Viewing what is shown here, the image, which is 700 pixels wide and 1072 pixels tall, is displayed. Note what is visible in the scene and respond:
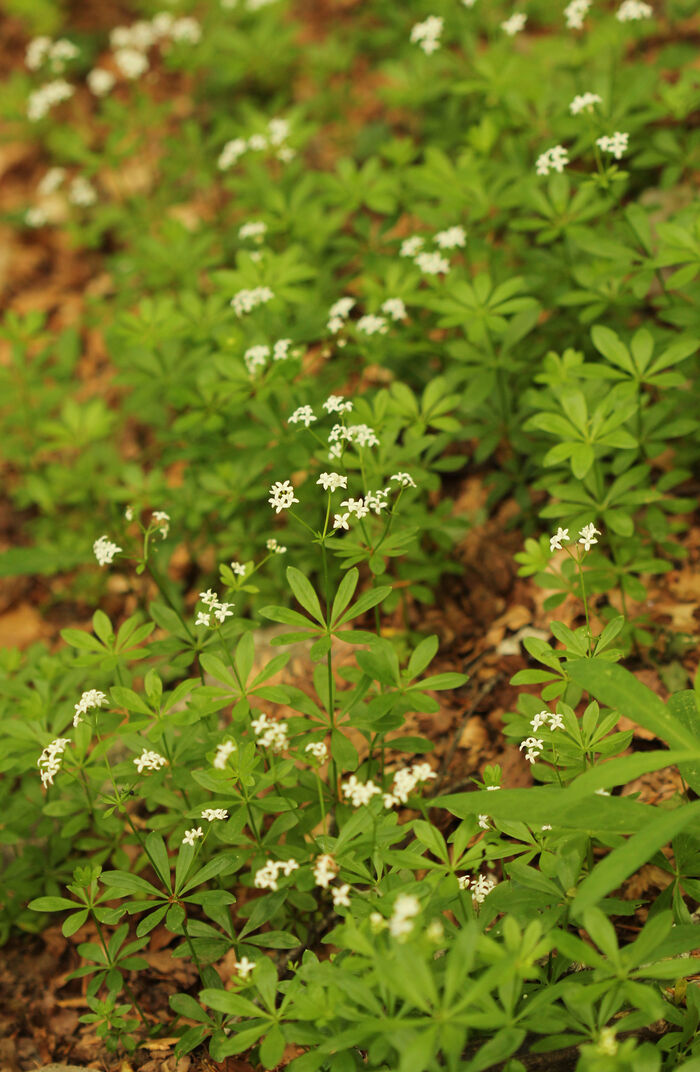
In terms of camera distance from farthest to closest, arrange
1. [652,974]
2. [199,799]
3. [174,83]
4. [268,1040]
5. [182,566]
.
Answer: [174,83] < [182,566] < [199,799] < [268,1040] < [652,974]

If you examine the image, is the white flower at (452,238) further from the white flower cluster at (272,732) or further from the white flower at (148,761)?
the white flower at (148,761)

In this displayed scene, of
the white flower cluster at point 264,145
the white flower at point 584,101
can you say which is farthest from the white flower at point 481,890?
the white flower cluster at point 264,145

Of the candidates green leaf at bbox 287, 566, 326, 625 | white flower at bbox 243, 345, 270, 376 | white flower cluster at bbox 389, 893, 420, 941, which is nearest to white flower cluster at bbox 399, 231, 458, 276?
white flower at bbox 243, 345, 270, 376

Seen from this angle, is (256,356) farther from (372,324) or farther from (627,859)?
(627,859)

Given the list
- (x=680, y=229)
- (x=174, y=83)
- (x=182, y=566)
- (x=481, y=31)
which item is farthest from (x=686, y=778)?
(x=174, y=83)

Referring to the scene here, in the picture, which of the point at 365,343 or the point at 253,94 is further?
the point at 253,94

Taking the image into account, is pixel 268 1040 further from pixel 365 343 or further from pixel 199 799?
pixel 365 343
